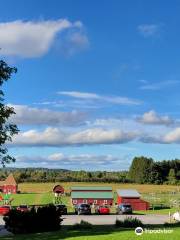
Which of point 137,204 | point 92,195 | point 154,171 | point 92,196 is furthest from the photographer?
point 154,171

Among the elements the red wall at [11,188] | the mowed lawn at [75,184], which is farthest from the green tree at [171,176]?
the red wall at [11,188]

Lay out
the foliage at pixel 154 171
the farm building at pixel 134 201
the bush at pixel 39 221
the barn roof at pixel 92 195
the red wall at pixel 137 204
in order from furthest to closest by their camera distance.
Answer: the foliage at pixel 154 171
the barn roof at pixel 92 195
the farm building at pixel 134 201
the red wall at pixel 137 204
the bush at pixel 39 221

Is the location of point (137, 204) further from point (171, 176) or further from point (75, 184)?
point (171, 176)

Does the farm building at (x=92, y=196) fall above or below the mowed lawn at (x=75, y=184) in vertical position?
below

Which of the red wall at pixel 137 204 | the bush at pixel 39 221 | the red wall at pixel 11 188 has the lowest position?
the bush at pixel 39 221

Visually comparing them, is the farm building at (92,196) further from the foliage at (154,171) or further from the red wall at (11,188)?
the foliage at (154,171)

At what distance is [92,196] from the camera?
82125mm

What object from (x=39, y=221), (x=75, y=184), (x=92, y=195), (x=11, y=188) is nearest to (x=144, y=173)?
(x=75, y=184)

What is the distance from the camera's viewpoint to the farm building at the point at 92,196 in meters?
81.1

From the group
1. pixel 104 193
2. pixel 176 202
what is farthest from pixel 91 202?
pixel 176 202

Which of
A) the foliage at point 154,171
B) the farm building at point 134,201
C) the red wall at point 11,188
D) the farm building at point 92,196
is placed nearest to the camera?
the farm building at point 134,201

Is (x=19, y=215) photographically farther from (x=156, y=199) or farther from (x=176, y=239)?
(x=156, y=199)

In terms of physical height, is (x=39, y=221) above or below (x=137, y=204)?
below

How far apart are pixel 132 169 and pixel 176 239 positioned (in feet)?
584
